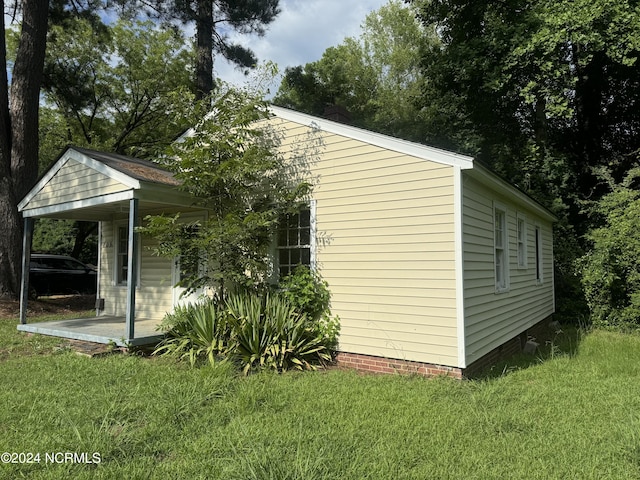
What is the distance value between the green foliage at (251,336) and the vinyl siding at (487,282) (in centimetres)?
225

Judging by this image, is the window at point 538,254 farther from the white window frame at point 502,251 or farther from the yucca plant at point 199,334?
the yucca plant at point 199,334

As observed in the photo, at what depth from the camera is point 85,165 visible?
7727 mm

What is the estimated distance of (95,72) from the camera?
60.0 feet

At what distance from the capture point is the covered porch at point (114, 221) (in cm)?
696

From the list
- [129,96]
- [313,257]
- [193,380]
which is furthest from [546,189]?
[129,96]

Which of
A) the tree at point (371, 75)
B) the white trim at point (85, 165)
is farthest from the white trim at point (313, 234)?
the tree at point (371, 75)

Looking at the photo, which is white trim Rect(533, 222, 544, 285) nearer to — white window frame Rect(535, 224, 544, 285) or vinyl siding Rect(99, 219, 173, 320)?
white window frame Rect(535, 224, 544, 285)

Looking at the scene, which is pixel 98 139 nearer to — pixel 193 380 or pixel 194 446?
pixel 193 380

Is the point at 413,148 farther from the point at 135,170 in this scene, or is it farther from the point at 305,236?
the point at 135,170

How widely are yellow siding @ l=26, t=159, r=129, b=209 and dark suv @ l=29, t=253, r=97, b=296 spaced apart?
273 inches

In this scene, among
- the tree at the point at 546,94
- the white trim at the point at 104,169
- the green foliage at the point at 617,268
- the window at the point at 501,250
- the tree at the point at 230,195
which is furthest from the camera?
the tree at the point at 546,94

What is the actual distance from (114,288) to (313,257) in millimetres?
5638

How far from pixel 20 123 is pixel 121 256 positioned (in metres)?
5.29

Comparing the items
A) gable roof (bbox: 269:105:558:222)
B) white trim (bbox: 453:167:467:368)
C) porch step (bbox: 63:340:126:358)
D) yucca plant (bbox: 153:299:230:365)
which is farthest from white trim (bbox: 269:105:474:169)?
porch step (bbox: 63:340:126:358)
